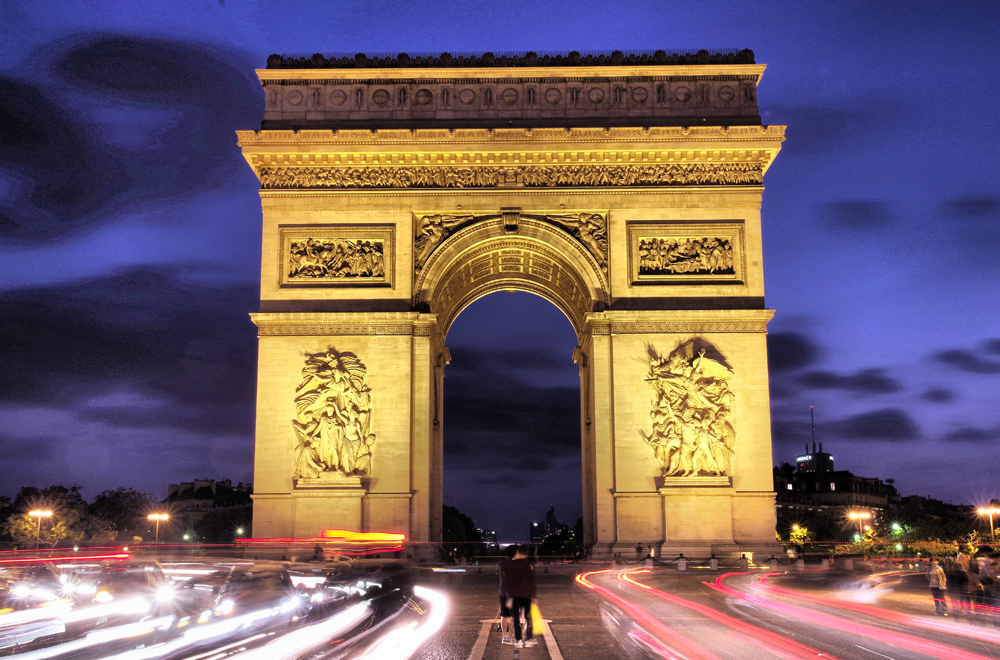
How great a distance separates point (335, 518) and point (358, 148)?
1277cm

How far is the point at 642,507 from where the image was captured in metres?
31.7

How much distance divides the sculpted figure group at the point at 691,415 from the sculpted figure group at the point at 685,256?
2.80 m

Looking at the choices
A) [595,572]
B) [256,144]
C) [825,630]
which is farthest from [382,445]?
[825,630]

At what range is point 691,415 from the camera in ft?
105

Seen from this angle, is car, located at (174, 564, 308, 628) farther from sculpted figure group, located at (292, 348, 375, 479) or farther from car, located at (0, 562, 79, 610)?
sculpted figure group, located at (292, 348, 375, 479)

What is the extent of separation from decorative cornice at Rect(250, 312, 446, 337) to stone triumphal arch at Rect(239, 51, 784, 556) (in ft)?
0.22

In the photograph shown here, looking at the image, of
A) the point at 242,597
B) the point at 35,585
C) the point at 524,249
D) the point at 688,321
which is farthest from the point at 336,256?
the point at 35,585

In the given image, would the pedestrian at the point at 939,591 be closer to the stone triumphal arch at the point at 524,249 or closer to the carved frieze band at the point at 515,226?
the stone triumphal arch at the point at 524,249

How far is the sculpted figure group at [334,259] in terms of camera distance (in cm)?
3366

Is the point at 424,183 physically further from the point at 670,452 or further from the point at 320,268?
the point at 670,452

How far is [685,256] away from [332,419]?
13354mm

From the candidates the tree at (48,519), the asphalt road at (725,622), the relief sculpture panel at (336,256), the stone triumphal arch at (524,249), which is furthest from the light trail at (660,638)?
the tree at (48,519)

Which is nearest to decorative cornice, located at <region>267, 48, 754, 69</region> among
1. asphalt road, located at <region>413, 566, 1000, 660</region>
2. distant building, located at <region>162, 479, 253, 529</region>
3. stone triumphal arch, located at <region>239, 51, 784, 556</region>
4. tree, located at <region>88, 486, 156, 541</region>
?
stone triumphal arch, located at <region>239, 51, 784, 556</region>

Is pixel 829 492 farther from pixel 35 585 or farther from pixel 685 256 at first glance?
pixel 35 585
